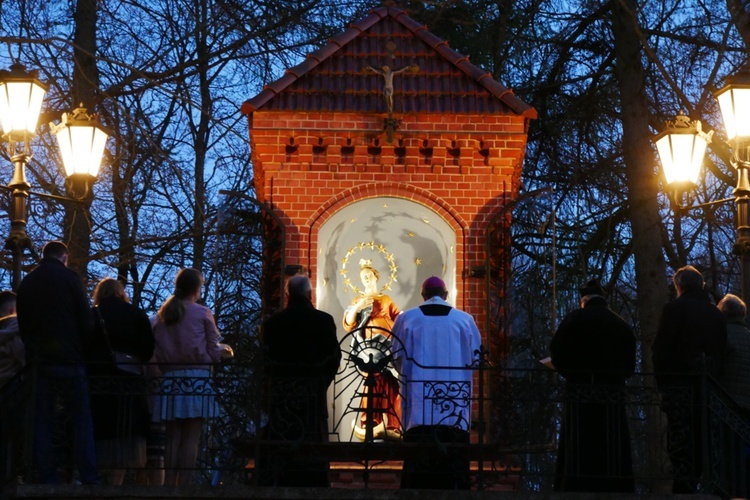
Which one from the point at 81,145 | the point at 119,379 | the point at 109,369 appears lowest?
the point at 119,379

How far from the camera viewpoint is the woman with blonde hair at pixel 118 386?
1210cm

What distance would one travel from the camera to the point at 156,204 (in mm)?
24781

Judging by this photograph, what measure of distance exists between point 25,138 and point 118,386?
9.38 feet

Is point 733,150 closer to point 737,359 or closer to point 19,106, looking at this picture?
point 737,359

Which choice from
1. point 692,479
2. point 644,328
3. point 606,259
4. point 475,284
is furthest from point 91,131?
point 606,259

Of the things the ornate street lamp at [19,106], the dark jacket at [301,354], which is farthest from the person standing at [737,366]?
the ornate street lamp at [19,106]

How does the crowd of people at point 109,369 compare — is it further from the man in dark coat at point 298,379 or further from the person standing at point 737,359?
the person standing at point 737,359

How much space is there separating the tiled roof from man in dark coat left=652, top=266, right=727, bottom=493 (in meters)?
4.15

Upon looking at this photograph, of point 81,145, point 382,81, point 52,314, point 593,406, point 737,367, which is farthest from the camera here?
point 382,81

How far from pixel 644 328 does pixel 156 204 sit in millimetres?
8465

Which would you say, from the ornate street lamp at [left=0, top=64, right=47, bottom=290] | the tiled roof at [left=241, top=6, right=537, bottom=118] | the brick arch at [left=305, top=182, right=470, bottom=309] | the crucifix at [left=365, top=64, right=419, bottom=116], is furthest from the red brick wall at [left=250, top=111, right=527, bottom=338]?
the ornate street lamp at [left=0, top=64, right=47, bottom=290]

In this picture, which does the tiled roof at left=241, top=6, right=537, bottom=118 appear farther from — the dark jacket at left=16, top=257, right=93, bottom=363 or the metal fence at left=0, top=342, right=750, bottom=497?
the dark jacket at left=16, top=257, right=93, bottom=363

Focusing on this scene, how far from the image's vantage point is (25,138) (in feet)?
45.7

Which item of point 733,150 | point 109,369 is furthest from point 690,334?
point 109,369
